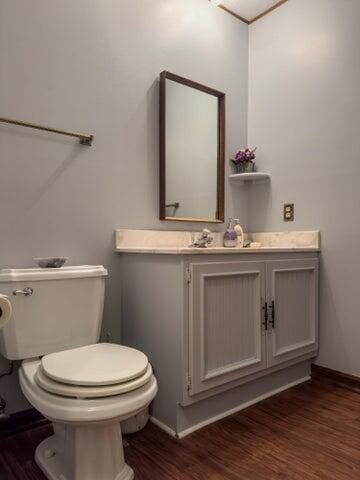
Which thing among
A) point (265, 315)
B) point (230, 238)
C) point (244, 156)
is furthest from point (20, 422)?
point (244, 156)

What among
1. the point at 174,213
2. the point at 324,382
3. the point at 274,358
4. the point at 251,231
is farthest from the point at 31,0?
the point at 324,382

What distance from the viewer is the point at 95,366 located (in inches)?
46.6

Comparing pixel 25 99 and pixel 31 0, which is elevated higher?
pixel 31 0

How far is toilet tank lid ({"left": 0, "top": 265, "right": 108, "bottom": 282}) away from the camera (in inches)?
54.2

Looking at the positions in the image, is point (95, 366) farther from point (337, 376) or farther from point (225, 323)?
→ point (337, 376)

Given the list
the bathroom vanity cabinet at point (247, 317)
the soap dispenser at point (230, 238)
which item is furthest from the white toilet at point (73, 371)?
the soap dispenser at point (230, 238)

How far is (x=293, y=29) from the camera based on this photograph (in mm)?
2281

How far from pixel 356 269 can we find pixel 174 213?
3.62ft

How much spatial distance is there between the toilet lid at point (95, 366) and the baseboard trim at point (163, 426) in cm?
45

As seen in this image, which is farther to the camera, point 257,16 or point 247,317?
point 257,16

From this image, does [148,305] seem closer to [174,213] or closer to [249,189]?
[174,213]

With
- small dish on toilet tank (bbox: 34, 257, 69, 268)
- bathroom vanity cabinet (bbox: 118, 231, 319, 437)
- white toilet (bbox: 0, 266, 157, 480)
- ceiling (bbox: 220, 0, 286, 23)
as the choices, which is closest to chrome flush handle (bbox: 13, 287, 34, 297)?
white toilet (bbox: 0, 266, 157, 480)

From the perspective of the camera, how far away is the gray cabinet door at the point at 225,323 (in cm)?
148

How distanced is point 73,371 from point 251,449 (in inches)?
31.8
